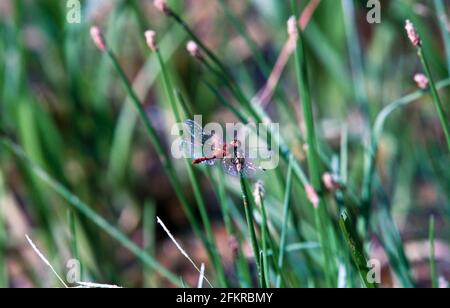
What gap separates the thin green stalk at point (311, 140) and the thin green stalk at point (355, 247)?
0.13 meters

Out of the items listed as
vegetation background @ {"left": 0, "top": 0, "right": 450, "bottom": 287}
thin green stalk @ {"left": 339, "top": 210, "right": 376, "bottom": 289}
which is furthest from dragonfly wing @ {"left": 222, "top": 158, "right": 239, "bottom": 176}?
vegetation background @ {"left": 0, "top": 0, "right": 450, "bottom": 287}

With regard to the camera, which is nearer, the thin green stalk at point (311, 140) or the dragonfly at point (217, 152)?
the dragonfly at point (217, 152)

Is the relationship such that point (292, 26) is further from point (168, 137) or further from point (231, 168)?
point (168, 137)

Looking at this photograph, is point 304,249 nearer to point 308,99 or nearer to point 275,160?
point 275,160

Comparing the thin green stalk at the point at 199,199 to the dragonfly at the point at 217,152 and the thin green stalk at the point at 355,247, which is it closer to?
the dragonfly at the point at 217,152

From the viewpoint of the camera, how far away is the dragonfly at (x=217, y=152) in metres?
0.80

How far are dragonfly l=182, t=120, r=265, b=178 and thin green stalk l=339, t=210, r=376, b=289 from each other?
127 millimetres

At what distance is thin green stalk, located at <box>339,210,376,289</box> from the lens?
2.51 ft

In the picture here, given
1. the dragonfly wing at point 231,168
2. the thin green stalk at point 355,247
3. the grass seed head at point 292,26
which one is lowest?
the thin green stalk at point 355,247

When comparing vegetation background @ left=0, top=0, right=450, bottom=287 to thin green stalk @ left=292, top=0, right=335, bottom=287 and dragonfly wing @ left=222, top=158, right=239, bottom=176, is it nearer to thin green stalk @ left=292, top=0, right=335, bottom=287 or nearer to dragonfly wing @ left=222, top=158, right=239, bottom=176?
thin green stalk @ left=292, top=0, right=335, bottom=287

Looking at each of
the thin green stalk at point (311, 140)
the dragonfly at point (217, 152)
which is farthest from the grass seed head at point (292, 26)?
the dragonfly at point (217, 152)

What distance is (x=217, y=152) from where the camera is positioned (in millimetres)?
841

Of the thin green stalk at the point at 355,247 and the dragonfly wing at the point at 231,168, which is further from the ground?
the dragonfly wing at the point at 231,168
